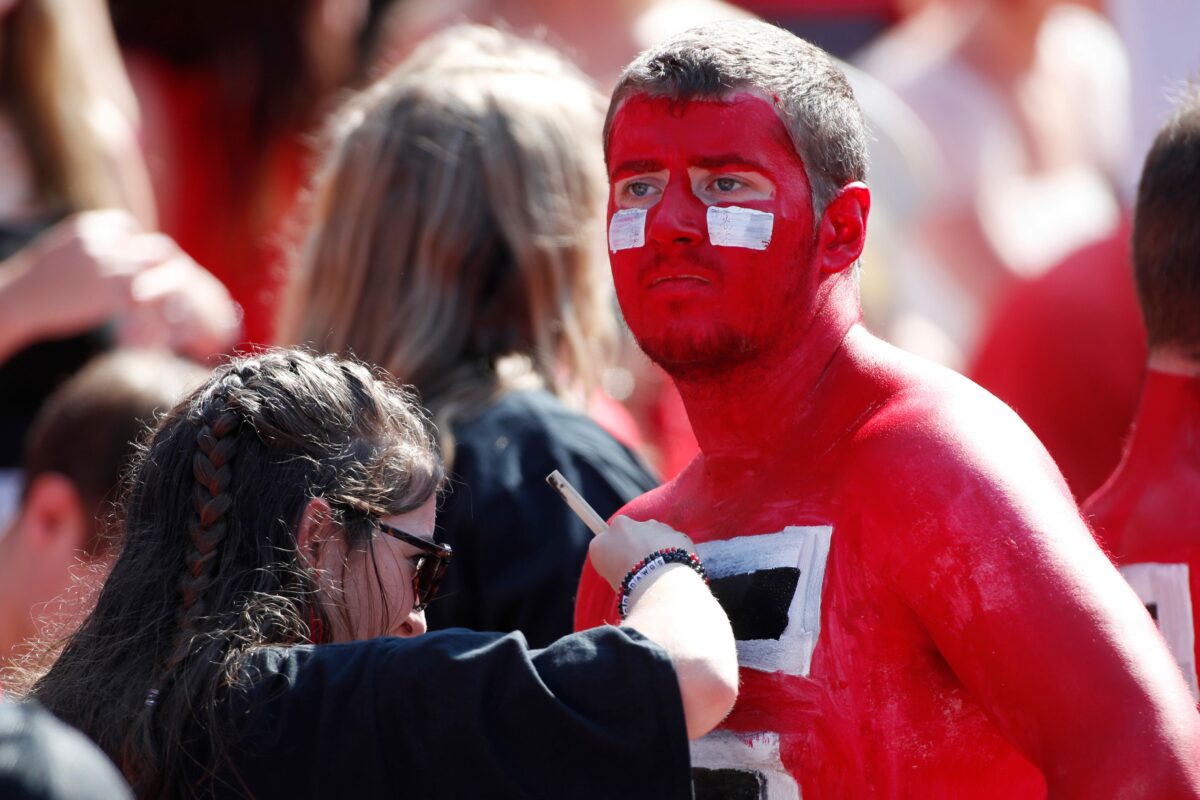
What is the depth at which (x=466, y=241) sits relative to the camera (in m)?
3.03

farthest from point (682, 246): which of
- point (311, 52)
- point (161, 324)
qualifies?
point (311, 52)

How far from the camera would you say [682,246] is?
2.00 metres

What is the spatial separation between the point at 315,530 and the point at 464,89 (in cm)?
133

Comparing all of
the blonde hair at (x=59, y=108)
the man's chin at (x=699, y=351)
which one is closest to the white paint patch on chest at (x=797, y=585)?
the man's chin at (x=699, y=351)

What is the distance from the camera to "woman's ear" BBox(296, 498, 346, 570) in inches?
81.0

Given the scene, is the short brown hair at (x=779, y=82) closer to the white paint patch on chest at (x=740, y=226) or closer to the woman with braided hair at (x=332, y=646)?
the white paint patch on chest at (x=740, y=226)

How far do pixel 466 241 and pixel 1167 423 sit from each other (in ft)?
4.37

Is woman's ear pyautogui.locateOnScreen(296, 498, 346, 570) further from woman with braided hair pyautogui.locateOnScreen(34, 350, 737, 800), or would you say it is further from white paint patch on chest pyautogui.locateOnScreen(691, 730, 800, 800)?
white paint patch on chest pyautogui.locateOnScreen(691, 730, 800, 800)

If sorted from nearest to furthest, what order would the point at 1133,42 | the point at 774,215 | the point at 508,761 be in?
the point at 508,761 → the point at 774,215 → the point at 1133,42

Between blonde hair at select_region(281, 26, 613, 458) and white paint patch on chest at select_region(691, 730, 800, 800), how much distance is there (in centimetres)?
110

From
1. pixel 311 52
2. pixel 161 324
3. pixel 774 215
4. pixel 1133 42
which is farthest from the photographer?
pixel 311 52

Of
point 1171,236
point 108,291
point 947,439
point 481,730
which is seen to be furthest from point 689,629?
point 108,291

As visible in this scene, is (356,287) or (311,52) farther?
(311,52)

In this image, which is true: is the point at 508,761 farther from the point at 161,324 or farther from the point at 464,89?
the point at 161,324
